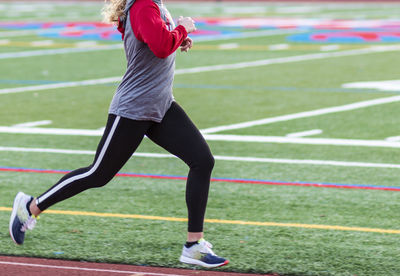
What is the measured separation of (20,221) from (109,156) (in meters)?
0.82

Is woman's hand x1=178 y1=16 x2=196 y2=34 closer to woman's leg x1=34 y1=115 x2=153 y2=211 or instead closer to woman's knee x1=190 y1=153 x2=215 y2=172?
woman's leg x1=34 y1=115 x2=153 y2=211

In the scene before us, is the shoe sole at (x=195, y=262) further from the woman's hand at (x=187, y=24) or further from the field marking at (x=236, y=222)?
the woman's hand at (x=187, y=24)

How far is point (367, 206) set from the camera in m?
7.19

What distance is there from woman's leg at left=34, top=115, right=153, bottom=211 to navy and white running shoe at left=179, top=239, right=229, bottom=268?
670 mm

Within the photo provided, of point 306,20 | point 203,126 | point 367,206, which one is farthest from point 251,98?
point 306,20

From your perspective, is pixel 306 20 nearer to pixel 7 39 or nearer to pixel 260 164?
pixel 7 39

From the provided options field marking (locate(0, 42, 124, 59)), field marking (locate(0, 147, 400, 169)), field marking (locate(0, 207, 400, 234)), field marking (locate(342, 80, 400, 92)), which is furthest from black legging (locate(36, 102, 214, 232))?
field marking (locate(0, 42, 124, 59))

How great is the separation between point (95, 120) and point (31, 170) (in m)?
3.10

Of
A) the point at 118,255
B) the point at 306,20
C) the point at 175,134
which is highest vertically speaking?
the point at 306,20

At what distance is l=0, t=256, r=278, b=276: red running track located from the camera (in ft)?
17.6

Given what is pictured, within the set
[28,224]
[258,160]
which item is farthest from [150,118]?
[258,160]

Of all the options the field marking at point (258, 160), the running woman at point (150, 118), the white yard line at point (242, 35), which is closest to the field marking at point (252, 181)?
the field marking at point (258, 160)

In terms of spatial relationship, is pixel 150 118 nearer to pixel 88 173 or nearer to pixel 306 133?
pixel 88 173

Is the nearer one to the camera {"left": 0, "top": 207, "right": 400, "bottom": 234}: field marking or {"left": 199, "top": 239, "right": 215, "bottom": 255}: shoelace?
{"left": 199, "top": 239, "right": 215, "bottom": 255}: shoelace
